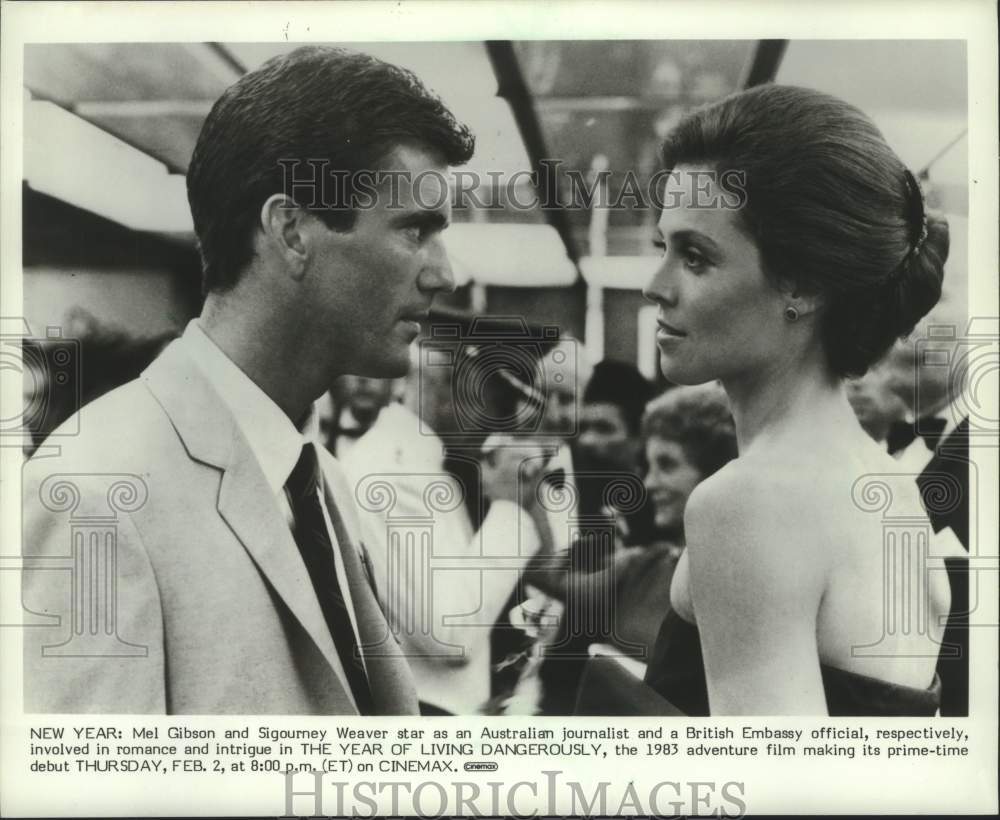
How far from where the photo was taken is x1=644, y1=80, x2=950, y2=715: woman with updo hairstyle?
3066mm

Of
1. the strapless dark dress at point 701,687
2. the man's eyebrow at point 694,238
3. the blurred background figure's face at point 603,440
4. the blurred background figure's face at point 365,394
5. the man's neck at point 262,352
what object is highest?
the man's eyebrow at point 694,238

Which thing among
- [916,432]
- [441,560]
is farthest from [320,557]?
[916,432]

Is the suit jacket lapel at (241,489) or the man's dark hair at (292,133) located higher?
the man's dark hair at (292,133)

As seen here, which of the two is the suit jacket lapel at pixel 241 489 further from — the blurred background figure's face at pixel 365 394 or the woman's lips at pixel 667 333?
the woman's lips at pixel 667 333

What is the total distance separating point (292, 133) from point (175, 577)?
134 cm

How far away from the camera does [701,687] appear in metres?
3.16

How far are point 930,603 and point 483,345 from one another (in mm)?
1570

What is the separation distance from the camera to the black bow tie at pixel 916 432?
318 cm

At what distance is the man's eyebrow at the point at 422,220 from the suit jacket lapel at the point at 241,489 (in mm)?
741

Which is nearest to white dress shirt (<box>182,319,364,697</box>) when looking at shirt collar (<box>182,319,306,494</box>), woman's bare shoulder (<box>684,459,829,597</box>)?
shirt collar (<box>182,319,306,494</box>)

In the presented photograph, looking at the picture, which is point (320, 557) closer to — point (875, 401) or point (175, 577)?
point (175, 577)

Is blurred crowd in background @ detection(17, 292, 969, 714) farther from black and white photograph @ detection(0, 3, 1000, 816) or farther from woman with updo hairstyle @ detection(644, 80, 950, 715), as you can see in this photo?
woman with updo hairstyle @ detection(644, 80, 950, 715)

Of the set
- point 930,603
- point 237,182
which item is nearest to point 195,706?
point 237,182

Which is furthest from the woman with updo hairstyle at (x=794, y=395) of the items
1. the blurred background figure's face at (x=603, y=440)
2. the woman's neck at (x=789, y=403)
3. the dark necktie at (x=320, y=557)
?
the dark necktie at (x=320, y=557)
